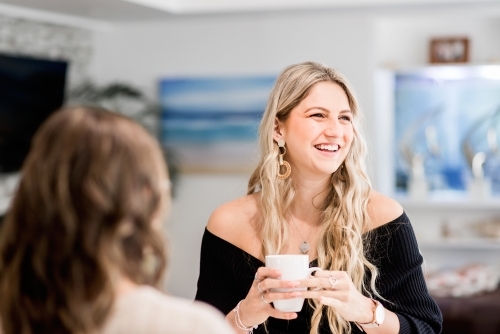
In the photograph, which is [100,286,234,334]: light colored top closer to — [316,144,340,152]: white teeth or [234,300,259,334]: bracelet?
[234,300,259,334]: bracelet

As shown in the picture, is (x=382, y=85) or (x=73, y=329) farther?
(x=382, y=85)

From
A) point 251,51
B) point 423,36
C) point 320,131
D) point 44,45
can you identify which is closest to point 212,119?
point 251,51

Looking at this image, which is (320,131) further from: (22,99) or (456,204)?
(22,99)

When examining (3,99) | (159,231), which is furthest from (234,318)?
(3,99)

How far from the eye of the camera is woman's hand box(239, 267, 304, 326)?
1.79 metres

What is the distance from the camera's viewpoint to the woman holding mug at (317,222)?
218 centimetres

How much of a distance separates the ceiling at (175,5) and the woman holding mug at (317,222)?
3228mm

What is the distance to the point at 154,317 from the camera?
1087 mm

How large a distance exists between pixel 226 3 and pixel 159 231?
471 centimetres

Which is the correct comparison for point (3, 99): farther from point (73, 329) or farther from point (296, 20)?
point (73, 329)

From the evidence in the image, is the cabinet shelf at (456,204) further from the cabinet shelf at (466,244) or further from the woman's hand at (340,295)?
the woman's hand at (340,295)

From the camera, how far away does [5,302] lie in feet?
3.77

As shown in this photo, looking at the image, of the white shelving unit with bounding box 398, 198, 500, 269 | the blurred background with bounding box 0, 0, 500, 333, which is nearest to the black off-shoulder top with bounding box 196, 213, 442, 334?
the blurred background with bounding box 0, 0, 500, 333

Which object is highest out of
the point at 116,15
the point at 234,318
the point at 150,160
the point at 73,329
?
the point at 116,15
